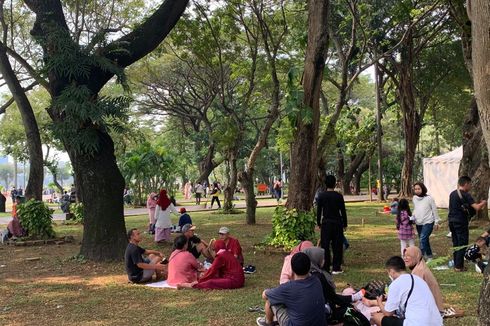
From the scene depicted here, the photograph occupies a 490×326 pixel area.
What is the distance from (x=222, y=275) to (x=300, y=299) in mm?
3327

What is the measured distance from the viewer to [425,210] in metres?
8.95

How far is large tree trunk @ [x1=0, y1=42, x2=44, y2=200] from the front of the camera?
14.4 m

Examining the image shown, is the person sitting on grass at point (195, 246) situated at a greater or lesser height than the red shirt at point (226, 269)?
greater

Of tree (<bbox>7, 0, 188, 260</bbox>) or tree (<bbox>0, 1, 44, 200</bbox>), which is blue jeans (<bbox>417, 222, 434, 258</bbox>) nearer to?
tree (<bbox>7, 0, 188, 260</bbox>)

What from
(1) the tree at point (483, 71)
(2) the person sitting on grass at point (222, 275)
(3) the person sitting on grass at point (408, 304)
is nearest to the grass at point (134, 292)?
(2) the person sitting on grass at point (222, 275)

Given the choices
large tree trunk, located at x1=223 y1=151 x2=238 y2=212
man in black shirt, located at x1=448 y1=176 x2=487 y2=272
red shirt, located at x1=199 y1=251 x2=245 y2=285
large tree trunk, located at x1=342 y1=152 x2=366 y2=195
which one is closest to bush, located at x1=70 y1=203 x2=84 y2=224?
large tree trunk, located at x1=223 y1=151 x2=238 y2=212

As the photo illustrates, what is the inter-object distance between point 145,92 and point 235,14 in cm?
1722

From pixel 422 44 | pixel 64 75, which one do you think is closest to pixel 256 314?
pixel 64 75

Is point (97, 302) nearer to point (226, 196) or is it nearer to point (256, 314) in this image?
point (256, 314)

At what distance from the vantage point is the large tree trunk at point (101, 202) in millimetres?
10195

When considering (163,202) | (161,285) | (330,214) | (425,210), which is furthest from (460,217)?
(163,202)

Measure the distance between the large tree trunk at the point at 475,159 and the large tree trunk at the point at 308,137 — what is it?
5938 millimetres

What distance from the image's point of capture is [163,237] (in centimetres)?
1252

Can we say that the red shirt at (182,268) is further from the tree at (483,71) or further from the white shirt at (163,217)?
the tree at (483,71)
